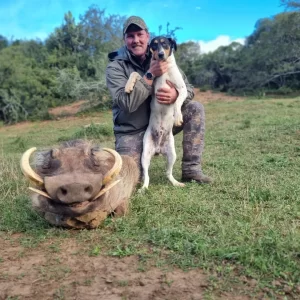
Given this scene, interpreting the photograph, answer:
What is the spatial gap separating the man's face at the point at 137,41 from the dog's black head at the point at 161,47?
107 mm

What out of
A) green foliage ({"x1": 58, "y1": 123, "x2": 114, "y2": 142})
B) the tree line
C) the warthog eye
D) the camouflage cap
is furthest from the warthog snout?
the tree line

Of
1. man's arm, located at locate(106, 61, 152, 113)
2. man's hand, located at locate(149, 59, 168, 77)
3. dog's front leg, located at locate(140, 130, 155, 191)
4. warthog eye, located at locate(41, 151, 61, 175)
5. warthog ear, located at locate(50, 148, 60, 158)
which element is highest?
man's hand, located at locate(149, 59, 168, 77)

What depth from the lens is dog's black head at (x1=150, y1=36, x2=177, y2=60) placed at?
425 centimetres

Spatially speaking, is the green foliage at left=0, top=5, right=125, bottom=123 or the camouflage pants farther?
the green foliage at left=0, top=5, right=125, bottom=123

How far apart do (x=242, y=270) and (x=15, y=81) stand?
19498 mm

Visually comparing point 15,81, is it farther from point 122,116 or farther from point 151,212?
point 151,212

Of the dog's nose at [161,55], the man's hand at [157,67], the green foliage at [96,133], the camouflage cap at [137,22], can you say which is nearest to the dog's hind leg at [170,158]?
the man's hand at [157,67]

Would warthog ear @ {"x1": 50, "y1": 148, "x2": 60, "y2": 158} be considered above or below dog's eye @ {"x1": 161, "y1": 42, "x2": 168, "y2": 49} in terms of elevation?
below

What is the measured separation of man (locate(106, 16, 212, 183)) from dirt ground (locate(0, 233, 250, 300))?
6.78 feet

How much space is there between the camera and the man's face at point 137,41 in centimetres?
435

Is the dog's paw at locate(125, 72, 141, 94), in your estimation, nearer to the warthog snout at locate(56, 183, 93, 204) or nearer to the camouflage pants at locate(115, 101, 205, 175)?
the camouflage pants at locate(115, 101, 205, 175)

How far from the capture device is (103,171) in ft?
9.16

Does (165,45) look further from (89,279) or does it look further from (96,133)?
(96,133)

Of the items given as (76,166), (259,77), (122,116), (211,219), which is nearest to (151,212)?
(211,219)
